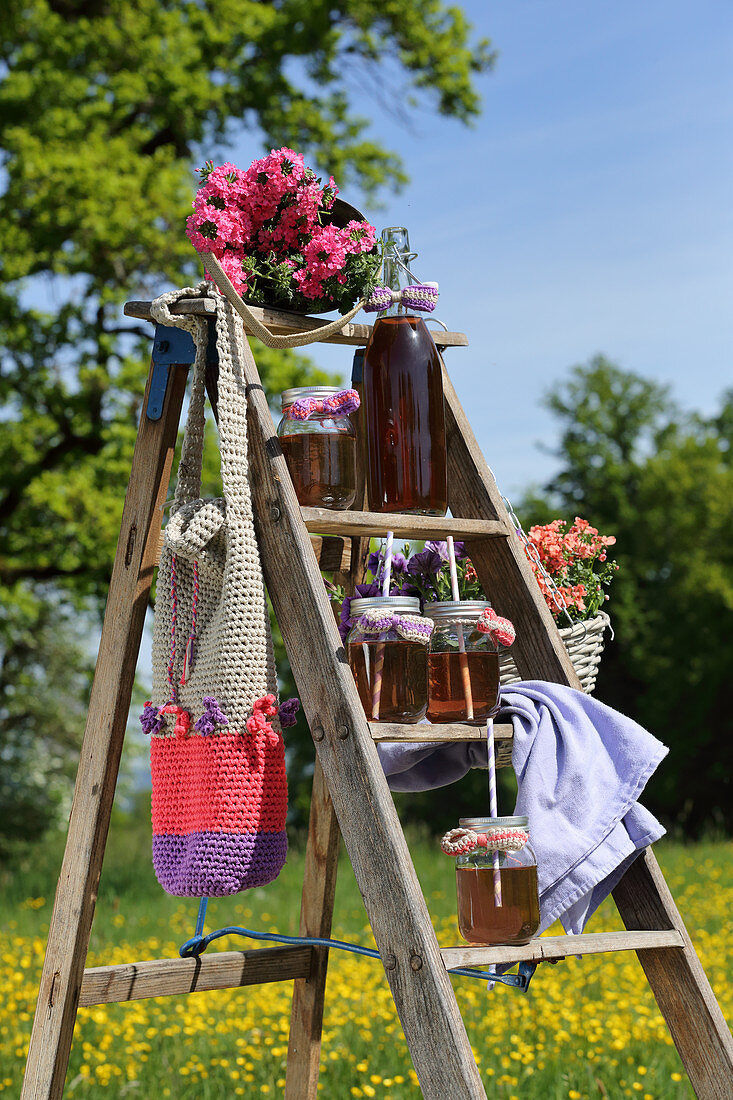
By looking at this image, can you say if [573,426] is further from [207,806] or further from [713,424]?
[207,806]

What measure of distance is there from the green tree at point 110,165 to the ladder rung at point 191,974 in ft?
17.4

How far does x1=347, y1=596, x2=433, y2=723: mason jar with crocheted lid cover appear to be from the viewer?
1.79 m

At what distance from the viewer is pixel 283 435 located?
1.99 metres

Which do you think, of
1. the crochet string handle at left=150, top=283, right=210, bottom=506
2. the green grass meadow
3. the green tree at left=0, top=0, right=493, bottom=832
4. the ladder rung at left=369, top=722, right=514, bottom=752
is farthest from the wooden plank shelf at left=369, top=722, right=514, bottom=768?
the green tree at left=0, top=0, right=493, bottom=832

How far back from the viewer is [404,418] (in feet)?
6.70

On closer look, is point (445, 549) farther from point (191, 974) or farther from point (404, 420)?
point (191, 974)

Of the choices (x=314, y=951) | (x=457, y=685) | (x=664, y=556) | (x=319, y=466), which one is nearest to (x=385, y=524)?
(x=319, y=466)

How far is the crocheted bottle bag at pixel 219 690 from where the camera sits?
1.82m

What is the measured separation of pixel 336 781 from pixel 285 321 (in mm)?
880

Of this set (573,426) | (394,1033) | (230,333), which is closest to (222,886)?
(230,333)

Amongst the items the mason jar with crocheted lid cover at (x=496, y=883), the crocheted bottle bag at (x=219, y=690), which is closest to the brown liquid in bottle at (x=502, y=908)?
the mason jar with crocheted lid cover at (x=496, y=883)

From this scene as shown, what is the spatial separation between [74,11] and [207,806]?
866 cm

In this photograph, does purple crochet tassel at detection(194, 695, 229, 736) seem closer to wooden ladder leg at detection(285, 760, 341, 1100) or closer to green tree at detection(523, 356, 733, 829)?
wooden ladder leg at detection(285, 760, 341, 1100)

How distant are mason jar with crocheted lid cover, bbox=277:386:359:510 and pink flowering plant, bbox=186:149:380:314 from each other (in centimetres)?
23
